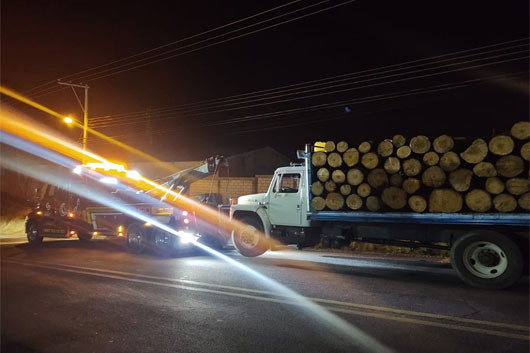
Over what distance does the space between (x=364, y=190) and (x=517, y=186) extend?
283 centimetres

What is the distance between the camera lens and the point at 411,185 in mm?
8766

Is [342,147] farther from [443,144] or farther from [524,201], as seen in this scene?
[524,201]

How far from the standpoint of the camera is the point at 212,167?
13.5 metres

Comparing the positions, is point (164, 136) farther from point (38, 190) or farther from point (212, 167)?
point (212, 167)

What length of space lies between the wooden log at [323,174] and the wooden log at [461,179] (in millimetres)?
2607

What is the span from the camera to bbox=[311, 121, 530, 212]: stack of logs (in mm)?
7836

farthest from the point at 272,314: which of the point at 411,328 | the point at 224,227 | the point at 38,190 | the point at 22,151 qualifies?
the point at 22,151

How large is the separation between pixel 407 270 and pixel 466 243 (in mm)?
1845

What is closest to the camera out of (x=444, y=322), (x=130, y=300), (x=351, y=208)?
(x=444, y=322)

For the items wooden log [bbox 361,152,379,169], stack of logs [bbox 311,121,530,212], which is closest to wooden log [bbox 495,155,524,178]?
stack of logs [bbox 311,121,530,212]

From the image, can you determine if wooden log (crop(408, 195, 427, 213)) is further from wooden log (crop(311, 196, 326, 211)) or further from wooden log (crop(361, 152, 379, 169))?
wooden log (crop(311, 196, 326, 211))

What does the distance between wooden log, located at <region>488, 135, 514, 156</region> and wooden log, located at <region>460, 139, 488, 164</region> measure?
116 millimetres

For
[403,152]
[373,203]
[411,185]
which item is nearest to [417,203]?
[411,185]

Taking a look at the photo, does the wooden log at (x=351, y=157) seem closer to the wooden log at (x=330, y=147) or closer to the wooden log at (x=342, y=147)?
the wooden log at (x=342, y=147)
